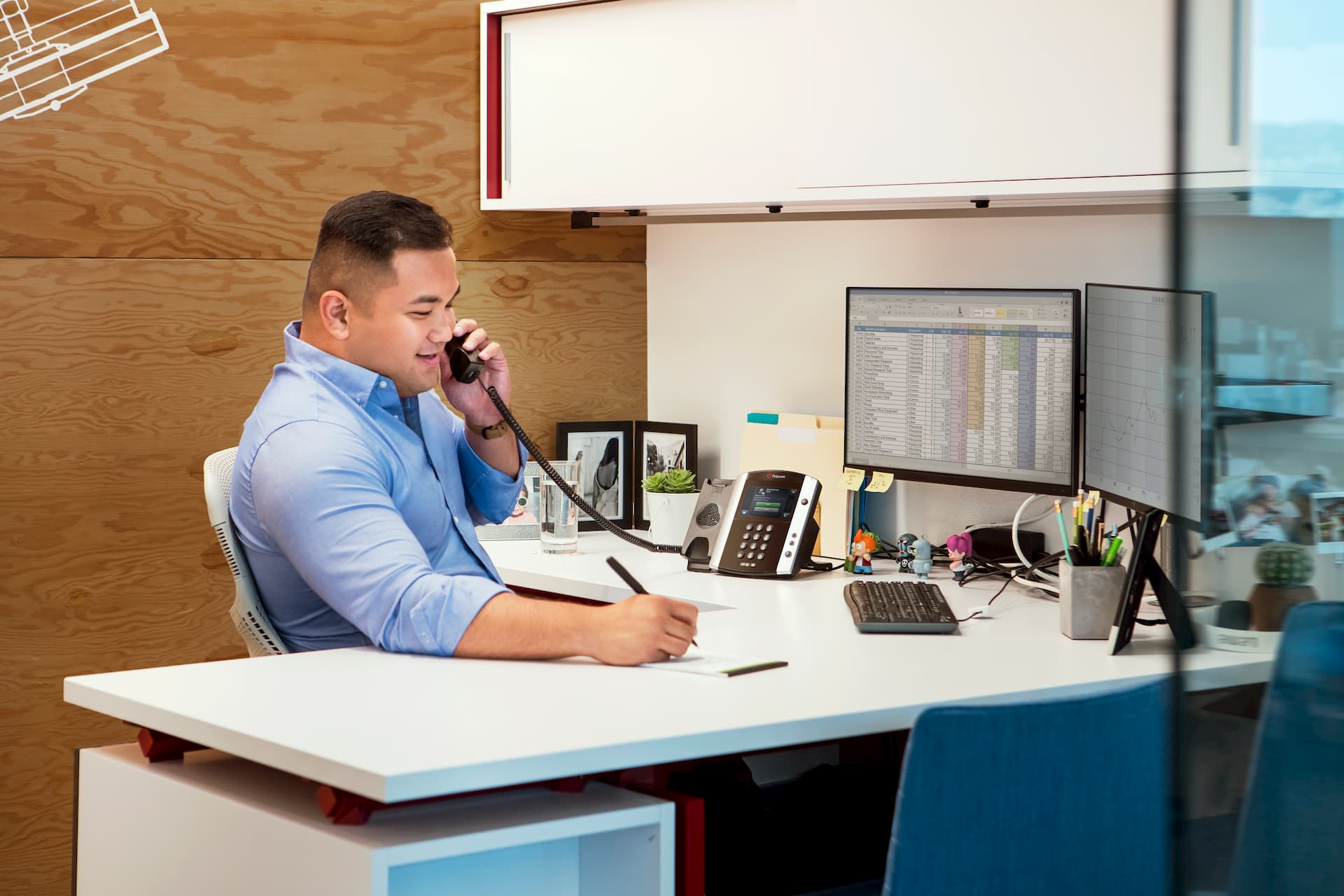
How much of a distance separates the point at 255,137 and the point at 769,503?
1.33 metres

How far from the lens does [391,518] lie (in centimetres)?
182

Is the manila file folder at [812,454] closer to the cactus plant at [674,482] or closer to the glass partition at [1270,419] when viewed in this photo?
the cactus plant at [674,482]

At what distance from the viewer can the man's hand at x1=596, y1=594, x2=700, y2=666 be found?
5.73 feet

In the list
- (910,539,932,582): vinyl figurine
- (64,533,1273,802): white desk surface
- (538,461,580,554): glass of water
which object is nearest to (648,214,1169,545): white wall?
(910,539,932,582): vinyl figurine

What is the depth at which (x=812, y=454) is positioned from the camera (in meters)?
2.99

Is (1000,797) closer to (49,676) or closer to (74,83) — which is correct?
(49,676)

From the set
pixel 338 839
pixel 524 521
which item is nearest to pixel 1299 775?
pixel 338 839

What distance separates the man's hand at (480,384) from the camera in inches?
95.0

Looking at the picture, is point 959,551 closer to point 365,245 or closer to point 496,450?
point 496,450

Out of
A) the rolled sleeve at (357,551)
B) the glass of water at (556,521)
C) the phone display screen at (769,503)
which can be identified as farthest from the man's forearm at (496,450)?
the rolled sleeve at (357,551)

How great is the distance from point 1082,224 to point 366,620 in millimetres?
1552

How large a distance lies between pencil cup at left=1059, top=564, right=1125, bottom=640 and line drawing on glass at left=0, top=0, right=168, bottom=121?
2.06 meters

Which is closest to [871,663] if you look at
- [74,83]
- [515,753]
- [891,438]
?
[515,753]

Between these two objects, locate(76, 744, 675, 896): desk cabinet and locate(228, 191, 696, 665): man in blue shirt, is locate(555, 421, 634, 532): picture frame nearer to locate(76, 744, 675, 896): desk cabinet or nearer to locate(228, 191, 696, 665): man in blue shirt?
locate(228, 191, 696, 665): man in blue shirt
